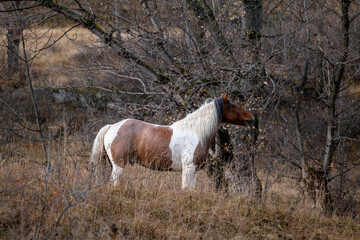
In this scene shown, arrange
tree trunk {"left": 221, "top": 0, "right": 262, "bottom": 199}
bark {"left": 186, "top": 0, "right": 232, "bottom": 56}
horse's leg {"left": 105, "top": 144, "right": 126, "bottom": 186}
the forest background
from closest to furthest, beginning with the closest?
the forest background < horse's leg {"left": 105, "top": 144, "right": 126, "bottom": 186} < tree trunk {"left": 221, "top": 0, "right": 262, "bottom": 199} < bark {"left": 186, "top": 0, "right": 232, "bottom": 56}

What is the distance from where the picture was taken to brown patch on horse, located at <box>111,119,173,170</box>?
6426 mm

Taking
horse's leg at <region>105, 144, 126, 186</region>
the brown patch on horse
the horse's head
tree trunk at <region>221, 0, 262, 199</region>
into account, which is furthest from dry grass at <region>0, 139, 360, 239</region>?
the horse's head

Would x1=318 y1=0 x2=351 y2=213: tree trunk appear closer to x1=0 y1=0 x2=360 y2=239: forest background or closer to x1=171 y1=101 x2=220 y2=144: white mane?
x1=0 y1=0 x2=360 y2=239: forest background

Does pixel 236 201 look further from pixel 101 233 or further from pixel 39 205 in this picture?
pixel 39 205

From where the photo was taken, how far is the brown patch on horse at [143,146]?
6426mm

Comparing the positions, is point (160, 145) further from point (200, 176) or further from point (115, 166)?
point (200, 176)

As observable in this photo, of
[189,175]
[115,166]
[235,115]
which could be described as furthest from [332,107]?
[115,166]

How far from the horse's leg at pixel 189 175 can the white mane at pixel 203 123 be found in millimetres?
432

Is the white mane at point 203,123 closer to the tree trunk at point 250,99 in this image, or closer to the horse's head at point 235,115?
the horse's head at point 235,115

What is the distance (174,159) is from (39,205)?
252cm

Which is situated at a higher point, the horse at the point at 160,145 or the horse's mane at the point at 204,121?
the horse's mane at the point at 204,121

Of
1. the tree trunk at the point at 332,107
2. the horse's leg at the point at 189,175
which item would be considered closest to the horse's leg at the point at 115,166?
the horse's leg at the point at 189,175

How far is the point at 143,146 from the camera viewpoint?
21.2ft

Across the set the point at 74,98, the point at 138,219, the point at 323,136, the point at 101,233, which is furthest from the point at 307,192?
the point at 74,98
